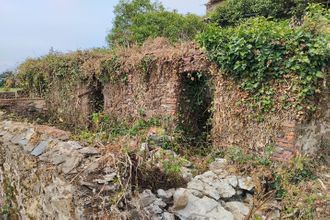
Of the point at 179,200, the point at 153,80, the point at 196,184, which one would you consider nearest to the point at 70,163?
the point at 179,200

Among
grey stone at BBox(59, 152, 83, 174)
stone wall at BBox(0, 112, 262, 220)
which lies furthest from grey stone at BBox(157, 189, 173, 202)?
grey stone at BBox(59, 152, 83, 174)

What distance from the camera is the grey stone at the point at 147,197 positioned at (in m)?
3.55

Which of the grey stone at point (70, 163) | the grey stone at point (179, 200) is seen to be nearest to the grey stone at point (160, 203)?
the grey stone at point (179, 200)

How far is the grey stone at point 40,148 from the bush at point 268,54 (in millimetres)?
3685

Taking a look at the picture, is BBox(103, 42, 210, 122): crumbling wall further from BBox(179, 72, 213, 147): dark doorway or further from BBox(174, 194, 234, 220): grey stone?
BBox(174, 194, 234, 220): grey stone

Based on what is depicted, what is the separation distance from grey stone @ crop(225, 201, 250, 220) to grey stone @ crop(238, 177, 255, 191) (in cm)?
36

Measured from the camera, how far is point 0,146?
19.0 ft

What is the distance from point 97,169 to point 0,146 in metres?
3.15

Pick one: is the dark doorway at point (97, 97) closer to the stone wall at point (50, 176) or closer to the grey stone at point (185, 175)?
the stone wall at point (50, 176)

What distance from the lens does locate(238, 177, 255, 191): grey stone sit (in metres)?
5.17

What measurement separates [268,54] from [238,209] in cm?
281

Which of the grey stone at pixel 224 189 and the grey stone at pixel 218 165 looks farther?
the grey stone at pixel 218 165

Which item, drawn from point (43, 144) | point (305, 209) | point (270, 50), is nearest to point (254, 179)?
point (305, 209)

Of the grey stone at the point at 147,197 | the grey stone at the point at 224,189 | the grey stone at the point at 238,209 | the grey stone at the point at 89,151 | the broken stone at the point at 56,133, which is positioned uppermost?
the broken stone at the point at 56,133
